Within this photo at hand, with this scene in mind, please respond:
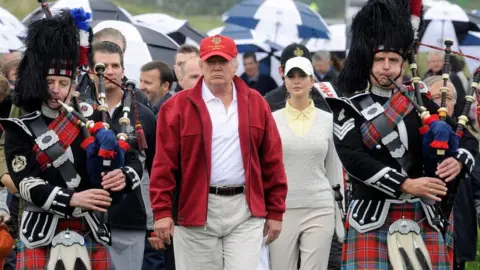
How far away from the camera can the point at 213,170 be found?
8.12m

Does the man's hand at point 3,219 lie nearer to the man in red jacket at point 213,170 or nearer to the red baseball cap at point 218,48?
the man in red jacket at point 213,170

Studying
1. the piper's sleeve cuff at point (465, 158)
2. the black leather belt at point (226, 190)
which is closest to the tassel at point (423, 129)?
the piper's sleeve cuff at point (465, 158)

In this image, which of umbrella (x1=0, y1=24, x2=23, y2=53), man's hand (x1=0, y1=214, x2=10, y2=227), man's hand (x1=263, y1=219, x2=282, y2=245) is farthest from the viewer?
umbrella (x1=0, y1=24, x2=23, y2=53)

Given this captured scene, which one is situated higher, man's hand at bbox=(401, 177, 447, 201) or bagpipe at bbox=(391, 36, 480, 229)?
bagpipe at bbox=(391, 36, 480, 229)

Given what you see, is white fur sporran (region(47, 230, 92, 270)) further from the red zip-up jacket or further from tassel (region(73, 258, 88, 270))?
the red zip-up jacket

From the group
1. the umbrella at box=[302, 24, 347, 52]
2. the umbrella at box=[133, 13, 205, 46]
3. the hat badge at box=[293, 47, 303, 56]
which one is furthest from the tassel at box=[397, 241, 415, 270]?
the umbrella at box=[302, 24, 347, 52]

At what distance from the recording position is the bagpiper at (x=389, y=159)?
8.16 meters

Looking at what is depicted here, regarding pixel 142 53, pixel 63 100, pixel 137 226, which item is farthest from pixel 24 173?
pixel 142 53

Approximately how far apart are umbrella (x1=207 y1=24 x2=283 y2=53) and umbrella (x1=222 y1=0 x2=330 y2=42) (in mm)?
269

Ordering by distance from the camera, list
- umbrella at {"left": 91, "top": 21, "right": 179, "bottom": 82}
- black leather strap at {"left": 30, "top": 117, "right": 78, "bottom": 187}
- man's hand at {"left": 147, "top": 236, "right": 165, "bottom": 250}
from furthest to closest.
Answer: umbrella at {"left": 91, "top": 21, "right": 179, "bottom": 82} → man's hand at {"left": 147, "top": 236, "right": 165, "bottom": 250} → black leather strap at {"left": 30, "top": 117, "right": 78, "bottom": 187}

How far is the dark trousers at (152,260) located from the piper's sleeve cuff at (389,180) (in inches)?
125

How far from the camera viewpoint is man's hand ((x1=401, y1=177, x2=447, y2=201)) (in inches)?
314

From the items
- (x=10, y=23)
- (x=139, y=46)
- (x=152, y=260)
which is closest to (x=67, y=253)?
(x=152, y=260)

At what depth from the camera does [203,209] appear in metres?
8.08
